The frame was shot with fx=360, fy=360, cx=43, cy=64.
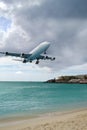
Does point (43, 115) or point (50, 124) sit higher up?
point (43, 115)

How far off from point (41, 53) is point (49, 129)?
14062 mm

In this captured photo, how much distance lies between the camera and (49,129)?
25859 millimetres

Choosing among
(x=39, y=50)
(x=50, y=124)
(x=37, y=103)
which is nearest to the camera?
(x=50, y=124)

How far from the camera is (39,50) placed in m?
38.4

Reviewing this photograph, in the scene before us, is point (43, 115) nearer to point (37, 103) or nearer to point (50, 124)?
point (50, 124)

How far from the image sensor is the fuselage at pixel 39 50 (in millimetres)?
37713

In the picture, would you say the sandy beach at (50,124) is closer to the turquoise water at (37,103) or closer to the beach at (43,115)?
the beach at (43,115)

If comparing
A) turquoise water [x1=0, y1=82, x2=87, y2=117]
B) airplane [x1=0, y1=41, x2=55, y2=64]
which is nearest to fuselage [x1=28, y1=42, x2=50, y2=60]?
airplane [x1=0, y1=41, x2=55, y2=64]

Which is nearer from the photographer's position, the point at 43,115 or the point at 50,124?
the point at 50,124

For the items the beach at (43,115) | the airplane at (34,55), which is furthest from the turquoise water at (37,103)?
the airplane at (34,55)

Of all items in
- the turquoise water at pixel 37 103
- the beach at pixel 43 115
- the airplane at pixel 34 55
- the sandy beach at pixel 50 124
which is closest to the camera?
the sandy beach at pixel 50 124

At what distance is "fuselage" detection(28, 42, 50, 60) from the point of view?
37713mm

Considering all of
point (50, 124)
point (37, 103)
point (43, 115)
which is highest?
point (37, 103)

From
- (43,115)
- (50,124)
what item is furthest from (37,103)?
(50,124)
